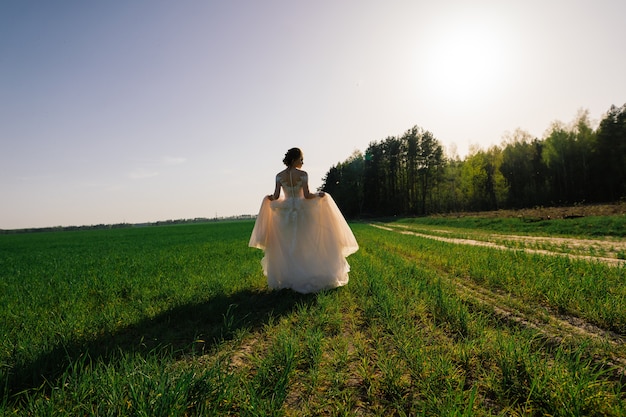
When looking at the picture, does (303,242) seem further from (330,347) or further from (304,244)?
(330,347)

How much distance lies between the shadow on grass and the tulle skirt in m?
0.39

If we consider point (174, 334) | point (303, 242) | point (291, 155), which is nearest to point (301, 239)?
point (303, 242)

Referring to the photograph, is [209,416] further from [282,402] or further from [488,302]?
[488,302]

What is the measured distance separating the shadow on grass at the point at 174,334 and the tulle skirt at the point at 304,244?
15.4 inches

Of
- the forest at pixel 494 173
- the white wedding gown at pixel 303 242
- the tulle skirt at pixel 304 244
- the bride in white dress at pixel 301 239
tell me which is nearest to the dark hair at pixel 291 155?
the bride in white dress at pixel 301 239

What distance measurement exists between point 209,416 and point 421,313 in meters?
3.15

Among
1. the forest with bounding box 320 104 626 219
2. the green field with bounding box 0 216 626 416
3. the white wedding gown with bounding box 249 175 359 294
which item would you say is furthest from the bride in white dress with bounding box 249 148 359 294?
the forest with bounding box 320 104 626 219

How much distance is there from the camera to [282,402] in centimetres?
218

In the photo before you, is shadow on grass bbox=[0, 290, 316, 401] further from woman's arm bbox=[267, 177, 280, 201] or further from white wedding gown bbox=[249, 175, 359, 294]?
woman's arm bbox=[267, 177, 280, 201]

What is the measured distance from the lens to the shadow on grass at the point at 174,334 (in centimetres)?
273

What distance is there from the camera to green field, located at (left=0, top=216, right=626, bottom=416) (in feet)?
6.95

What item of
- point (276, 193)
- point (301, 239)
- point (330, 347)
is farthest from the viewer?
point (276, 193)

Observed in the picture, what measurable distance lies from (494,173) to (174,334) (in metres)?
59.9

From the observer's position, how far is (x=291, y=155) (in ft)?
20.2
